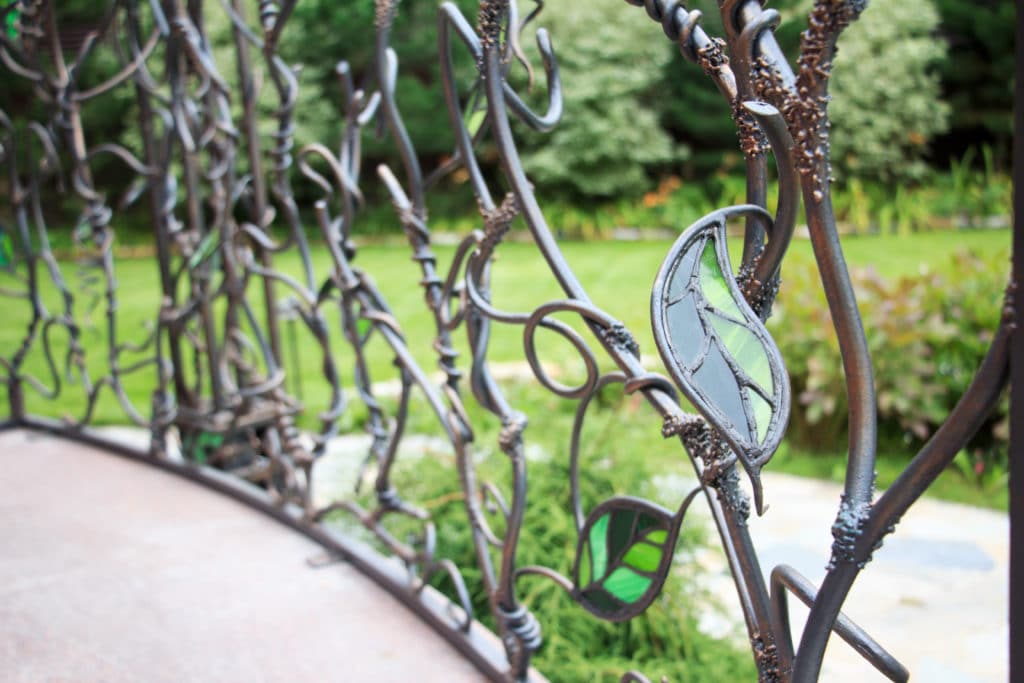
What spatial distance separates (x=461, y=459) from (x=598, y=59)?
26.7ft

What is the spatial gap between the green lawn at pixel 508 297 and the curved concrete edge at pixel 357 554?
1.05 ft

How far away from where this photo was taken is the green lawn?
384 centimetres

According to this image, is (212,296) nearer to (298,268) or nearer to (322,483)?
(322,483)

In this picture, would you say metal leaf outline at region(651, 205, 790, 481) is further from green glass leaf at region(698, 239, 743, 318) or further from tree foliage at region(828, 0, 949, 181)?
tree foliage at region(828, 0, 949, 181)

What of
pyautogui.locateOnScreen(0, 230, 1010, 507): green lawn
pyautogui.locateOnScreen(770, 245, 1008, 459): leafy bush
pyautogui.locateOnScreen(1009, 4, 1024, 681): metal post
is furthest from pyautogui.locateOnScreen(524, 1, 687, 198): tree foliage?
pyautogui.locateOnScreen(1009, 4, 1024, 681): metal post

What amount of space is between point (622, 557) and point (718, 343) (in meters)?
0.36

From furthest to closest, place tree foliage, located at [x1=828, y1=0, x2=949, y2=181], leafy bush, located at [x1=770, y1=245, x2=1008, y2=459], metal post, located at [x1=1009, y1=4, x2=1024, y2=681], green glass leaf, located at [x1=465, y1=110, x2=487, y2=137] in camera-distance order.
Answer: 1. tree foliage, located at [x1=828, y1=0, x2=949, y2=181]
2. leafy bush, located at [x1=770, y1=245, x2=1008, y2=459]
3. green glass leaf, located at [x1=465, y1=110, x2=487, y2=137]
4. metal post, located at [x1=1009, y1=4, x2=1024, y2=681]

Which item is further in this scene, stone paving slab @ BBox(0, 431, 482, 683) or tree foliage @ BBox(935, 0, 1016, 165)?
tree foliage @ BBox(935, 0, 1016, 165)

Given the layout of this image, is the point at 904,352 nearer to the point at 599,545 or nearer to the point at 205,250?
the point at 205,250

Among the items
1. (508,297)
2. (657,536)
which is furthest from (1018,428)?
(508,297)

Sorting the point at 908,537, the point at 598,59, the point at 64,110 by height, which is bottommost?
the point at 908,537

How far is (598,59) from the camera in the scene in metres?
8.76

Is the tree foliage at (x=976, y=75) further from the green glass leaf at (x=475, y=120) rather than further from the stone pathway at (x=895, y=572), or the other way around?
the green glass leaf at (x=475, y=120)

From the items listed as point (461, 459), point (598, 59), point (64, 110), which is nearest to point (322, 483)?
point (64, 110)
